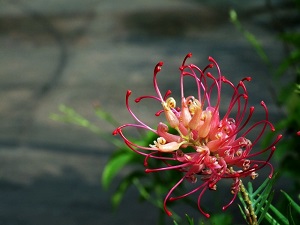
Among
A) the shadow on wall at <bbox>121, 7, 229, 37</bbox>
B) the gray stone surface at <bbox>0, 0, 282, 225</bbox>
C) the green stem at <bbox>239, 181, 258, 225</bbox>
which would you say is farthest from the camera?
the shadow on wall at <bbox>121, 7, 229, 37</bbox>

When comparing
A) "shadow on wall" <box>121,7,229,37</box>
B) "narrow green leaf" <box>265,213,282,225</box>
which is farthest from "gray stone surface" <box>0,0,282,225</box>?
"narrow green leaf" <box>265,213,282,225</box>

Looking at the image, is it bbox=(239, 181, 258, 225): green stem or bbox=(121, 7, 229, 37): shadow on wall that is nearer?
bbox=(239, 181, 258, 225): green stem

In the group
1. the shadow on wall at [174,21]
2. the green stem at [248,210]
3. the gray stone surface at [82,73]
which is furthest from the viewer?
the shadow on wall at [174,21]

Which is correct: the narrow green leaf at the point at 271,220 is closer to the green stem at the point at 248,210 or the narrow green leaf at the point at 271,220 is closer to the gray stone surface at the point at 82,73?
the green stem at the point at 248,210

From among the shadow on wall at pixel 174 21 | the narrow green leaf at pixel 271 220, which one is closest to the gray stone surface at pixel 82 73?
the shadow on wall at pixel 174 21

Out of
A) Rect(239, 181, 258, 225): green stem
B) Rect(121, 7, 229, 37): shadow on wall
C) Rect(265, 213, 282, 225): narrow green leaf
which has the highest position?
Rect(121, 7, 229, 37): shadow on wall

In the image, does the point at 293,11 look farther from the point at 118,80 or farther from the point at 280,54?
the point at 118,80

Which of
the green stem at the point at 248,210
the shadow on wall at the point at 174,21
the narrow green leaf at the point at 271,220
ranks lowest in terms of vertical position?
the narrow green leaf at the point at 271,220

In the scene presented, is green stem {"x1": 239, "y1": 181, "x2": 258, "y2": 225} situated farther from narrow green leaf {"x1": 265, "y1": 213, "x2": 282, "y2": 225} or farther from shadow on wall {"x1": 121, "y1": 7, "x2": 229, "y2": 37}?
shadow on wall {"x1": 121, "y1": 7, "x2": 229, "y2": 37}

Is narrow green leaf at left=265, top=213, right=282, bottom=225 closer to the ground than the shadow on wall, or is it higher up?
closer to the ground

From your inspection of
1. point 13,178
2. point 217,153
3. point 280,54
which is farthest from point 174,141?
point 280,54
